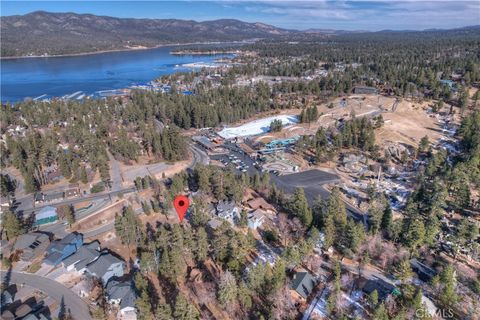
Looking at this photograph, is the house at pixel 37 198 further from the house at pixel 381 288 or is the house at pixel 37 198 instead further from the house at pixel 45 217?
the house at pixel 381 288

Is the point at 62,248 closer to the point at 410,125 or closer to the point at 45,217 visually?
the point at 45,217

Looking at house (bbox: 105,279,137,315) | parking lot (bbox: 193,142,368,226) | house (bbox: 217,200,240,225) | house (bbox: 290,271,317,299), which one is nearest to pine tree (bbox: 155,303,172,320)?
house (bbox: 105,279,137,315)

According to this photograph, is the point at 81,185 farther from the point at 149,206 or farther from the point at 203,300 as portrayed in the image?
the point at 203,300

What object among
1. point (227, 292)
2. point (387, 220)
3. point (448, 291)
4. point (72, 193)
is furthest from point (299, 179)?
point (72, 193)

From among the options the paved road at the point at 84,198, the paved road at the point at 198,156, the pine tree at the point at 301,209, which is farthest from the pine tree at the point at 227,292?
the paved road at the point at 198,156

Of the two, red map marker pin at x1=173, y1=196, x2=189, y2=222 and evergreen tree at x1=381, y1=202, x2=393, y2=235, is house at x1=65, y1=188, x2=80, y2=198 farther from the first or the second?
evergreen tree at x1=381, y1=202, x2=393, y2=235

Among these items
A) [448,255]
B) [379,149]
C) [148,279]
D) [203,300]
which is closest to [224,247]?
[203,300]
